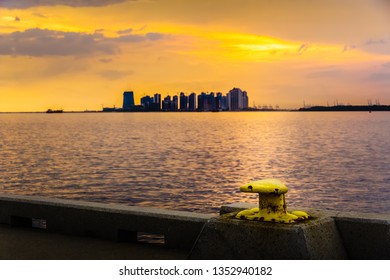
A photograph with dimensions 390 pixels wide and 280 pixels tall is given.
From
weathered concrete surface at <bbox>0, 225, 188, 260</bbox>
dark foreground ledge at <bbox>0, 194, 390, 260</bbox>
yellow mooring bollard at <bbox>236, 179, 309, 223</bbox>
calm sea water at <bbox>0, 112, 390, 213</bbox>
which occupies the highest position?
yellow mooring bollard at <bbox>236, 179, 309, 223</bbox>

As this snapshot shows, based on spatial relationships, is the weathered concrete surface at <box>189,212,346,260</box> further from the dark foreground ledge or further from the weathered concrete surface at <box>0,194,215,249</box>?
the weathered concrete surface at <box>0,194,215,249</box>

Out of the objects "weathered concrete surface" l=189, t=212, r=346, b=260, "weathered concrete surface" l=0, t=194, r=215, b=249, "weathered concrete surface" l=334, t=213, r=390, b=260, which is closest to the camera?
"weathered concrete surface" l=189, t=212, r=346, b=260

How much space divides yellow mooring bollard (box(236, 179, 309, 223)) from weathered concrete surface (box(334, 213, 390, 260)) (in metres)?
0.55

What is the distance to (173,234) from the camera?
7309mm

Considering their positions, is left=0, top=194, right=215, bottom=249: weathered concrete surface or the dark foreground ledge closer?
the dark foreground ledge

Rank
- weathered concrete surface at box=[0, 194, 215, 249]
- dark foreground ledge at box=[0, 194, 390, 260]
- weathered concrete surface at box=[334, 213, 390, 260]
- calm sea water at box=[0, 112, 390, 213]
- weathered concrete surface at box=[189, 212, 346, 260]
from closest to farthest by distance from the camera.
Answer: weathered concrete surface at box=[189, 212, 346, 260] < dark foreground ledge at box=[0, 194, 390, 260] < weathered concrete surface at box=[334, 213, 390, 260] < weathered concrete surface at box=[0, 194, 215, 249] < calm sea water at box=[0, 112, 390, 213]

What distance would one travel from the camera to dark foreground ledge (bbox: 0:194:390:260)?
6.10 m

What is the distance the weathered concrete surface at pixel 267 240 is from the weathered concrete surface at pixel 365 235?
111 millimetres

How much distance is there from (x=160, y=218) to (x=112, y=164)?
129 feet

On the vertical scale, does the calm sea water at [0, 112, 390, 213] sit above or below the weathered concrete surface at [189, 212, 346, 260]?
below

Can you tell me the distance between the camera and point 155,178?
3644 centimetres

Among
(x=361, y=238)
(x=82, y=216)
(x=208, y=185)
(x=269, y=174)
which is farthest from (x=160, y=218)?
(x=269, y=174)

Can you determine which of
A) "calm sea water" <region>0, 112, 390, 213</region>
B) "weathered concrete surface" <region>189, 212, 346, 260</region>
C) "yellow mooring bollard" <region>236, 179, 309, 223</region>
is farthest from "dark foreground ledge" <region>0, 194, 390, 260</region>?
"calm sea water" <region>0, 112, 390, 213</region>
